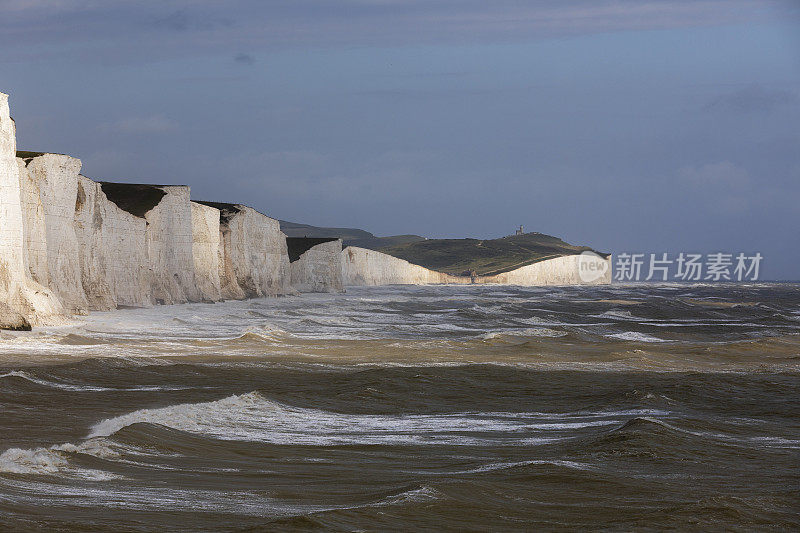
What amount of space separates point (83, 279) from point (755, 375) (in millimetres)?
23538

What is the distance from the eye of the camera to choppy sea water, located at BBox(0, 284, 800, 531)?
7.01 metres

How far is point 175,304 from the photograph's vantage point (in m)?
43.2

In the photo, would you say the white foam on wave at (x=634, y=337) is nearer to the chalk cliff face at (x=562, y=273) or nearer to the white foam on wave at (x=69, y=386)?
the white foam on wave at (x=69, y=386)

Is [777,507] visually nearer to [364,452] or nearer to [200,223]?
[364,452]

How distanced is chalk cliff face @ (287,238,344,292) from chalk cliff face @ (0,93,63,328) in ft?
174

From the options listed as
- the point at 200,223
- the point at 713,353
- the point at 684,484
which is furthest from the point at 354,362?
the point at 200,223

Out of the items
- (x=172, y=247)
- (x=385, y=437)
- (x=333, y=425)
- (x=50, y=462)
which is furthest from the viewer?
(x=172, y=247)

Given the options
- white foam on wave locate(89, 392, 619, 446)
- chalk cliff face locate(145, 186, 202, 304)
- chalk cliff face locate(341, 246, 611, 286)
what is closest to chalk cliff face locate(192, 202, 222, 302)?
chalk cliff face locate(145, 186, 202, 304)

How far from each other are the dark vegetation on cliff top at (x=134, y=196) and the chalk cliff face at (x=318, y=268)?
30778mm

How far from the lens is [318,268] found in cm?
8050

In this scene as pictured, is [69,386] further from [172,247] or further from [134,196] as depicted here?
[134,196]

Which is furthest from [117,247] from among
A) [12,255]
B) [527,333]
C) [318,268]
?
[318,268]

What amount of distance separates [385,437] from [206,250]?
40.7 metres

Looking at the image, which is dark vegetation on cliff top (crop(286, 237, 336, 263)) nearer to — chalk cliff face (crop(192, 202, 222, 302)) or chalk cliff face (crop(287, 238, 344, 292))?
chalk cliff face (crop(287, 238, 344, 292))
